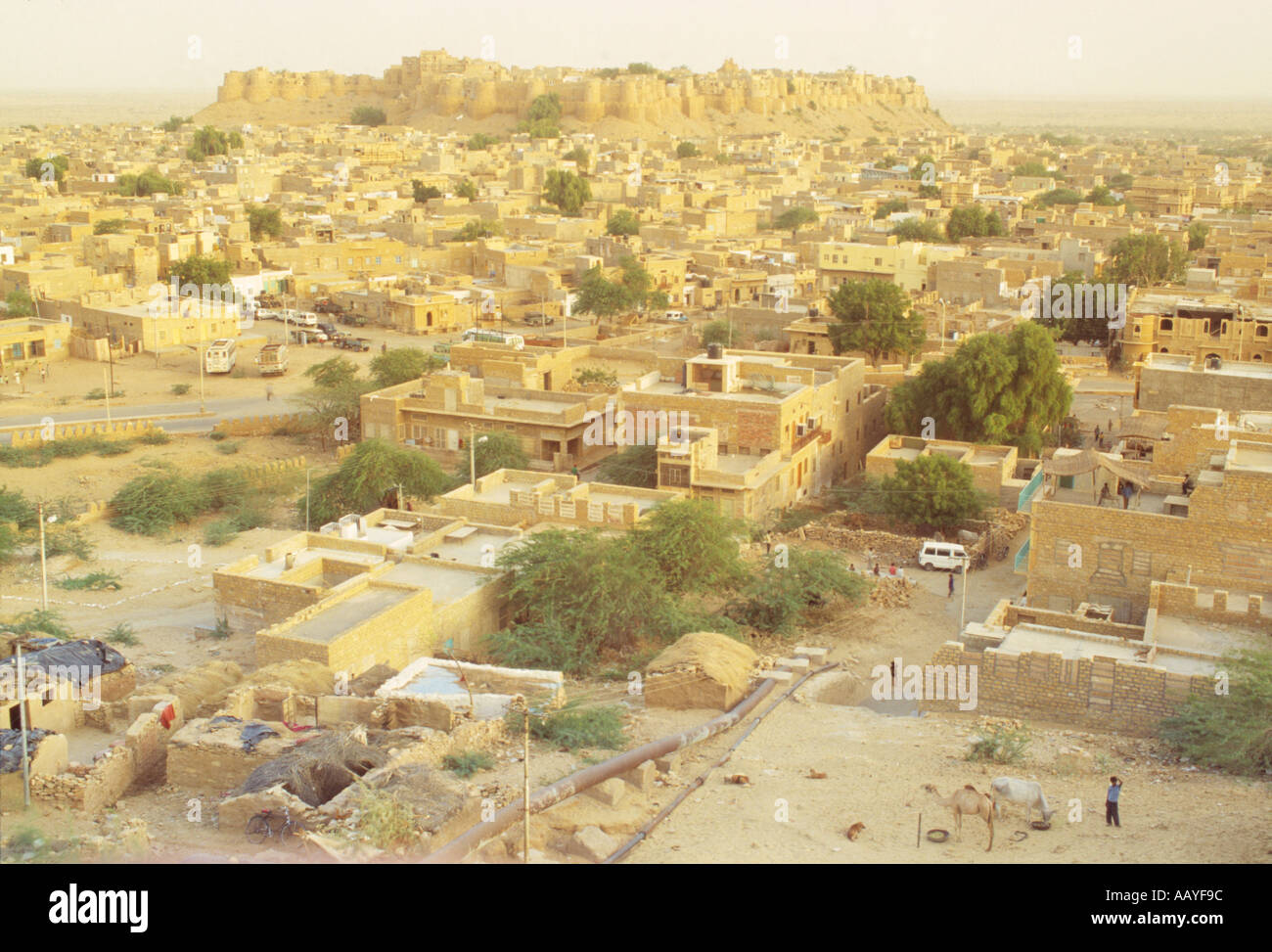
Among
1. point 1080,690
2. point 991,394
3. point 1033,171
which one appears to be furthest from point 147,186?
point 1080,690

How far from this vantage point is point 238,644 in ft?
60.2

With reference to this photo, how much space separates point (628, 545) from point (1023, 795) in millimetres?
8892

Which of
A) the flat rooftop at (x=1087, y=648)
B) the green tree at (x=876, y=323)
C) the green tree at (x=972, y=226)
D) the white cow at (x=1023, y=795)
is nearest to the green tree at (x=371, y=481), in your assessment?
the flat rooftop at (x=1087, y=648)

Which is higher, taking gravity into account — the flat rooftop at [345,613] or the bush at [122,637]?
the flat rooftop at [345,613]

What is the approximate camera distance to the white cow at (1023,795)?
1144 centimetres

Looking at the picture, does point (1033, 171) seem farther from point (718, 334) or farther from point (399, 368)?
point (399, 368)

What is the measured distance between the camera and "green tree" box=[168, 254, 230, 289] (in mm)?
48062

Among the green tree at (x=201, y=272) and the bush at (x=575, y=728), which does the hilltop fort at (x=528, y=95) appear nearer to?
the green tree at (x=201, y=272)

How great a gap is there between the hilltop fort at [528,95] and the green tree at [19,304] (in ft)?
314

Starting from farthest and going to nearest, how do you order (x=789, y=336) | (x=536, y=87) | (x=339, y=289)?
(x=536, y=87) < (x=339, y=289) < (x=789, y=336)

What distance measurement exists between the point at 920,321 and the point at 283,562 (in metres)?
20.6

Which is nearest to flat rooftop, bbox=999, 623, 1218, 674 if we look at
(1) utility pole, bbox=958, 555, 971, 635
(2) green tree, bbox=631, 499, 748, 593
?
(1) utility pole, bbox=958, 555, 971, 635
